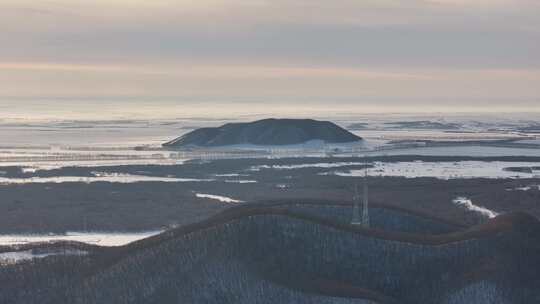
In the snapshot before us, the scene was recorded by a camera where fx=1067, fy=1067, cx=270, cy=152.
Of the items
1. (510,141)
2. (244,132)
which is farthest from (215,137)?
(510,141)

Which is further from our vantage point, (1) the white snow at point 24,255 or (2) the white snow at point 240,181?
(2) the white snow at point 240,181

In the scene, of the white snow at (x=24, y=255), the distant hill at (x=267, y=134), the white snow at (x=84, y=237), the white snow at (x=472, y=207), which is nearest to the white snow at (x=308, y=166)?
the white snow at (x=472, y=207)

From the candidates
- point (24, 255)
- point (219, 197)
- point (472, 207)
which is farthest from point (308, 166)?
point (24, 255)

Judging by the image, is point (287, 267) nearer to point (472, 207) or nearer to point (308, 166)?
point (472, 207)

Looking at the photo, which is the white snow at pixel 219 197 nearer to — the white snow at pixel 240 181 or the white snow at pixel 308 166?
the white snow at pixel 240 181

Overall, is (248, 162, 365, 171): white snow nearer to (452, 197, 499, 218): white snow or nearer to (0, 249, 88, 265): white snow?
(452, 197, 499, 218): white snow

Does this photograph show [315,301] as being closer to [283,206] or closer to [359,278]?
[359,278]
